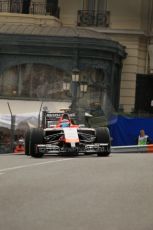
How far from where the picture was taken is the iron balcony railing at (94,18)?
37.6 m

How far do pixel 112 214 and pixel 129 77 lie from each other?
27.5 m

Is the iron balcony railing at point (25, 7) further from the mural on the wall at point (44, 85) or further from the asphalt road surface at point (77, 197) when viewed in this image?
the asphalt road surface at point (77, 197)

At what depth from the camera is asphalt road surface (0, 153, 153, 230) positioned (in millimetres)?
9695

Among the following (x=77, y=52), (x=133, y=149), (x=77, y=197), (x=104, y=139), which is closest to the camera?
(x=77, y=197)

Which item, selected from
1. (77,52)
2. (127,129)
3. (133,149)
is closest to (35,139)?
(133,149)

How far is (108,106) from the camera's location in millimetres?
33938

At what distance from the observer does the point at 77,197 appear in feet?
37.8

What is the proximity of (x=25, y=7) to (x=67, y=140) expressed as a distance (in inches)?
712

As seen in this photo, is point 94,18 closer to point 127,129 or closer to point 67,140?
point 127,129

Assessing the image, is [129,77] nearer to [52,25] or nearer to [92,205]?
[52,25]

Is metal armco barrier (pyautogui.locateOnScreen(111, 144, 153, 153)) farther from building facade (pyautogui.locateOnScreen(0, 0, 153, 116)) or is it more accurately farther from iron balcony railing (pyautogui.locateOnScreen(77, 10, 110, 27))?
iron balcony railing (pyautogui.locateOnScreen(77, 10, 110, 27))

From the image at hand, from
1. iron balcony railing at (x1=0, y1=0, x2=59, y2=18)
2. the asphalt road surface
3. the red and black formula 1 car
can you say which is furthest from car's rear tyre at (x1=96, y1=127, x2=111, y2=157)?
iron balcony railing at (x1=0, y1=0, x2=59, y2=18)

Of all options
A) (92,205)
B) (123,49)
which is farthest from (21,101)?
(92,205)

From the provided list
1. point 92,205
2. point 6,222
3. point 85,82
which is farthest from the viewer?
point 85,82
